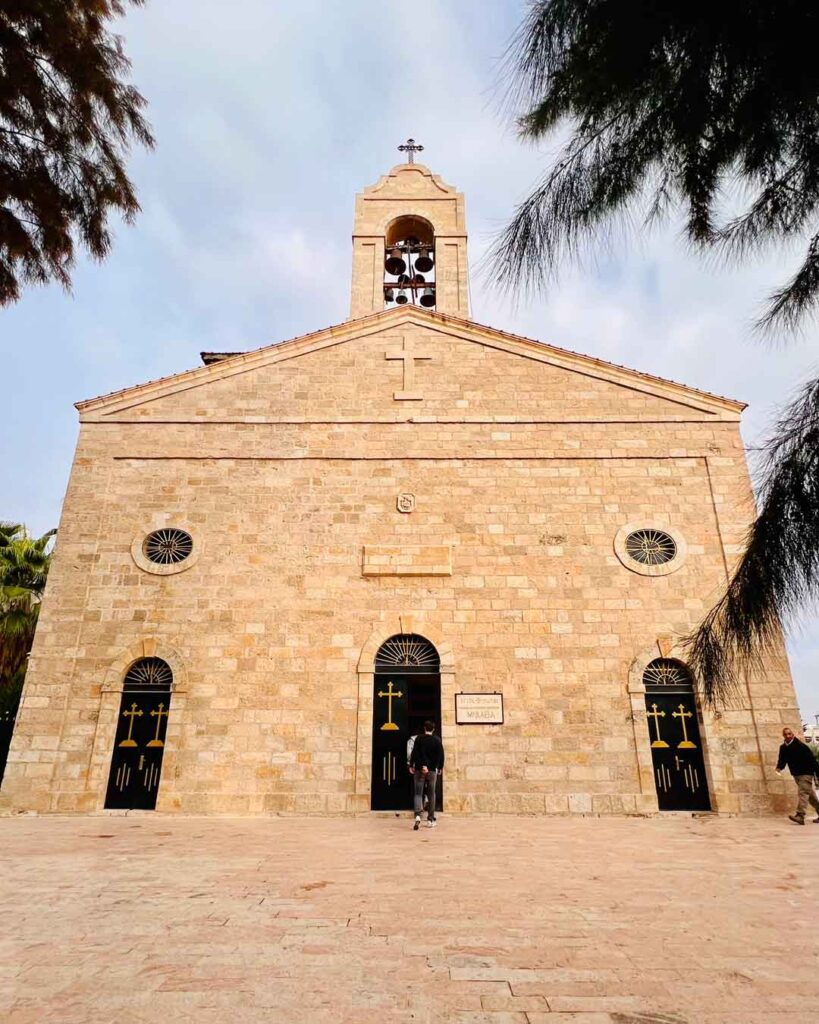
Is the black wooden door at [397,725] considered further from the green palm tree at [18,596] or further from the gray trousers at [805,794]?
the green palm tree at [18,596]

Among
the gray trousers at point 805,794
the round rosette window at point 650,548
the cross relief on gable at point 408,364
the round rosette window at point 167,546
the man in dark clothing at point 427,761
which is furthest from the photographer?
the cross relief on gable at point 408,364

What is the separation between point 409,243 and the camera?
1574 centimetres

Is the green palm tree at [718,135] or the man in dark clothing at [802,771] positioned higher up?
the green palm tree at [718,135]

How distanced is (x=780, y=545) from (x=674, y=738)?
9.04m

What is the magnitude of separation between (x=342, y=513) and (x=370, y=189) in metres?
8.80

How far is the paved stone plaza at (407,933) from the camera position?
9.09 feet

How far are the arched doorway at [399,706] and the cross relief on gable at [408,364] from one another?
4.79 m

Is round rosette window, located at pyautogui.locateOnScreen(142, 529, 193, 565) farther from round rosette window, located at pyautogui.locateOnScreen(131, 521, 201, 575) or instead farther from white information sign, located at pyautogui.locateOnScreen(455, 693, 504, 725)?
white information sign, located at pyautogui.locateOnScreen(455, 693, 504, 725)

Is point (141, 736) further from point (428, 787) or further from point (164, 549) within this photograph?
point (428, 787)

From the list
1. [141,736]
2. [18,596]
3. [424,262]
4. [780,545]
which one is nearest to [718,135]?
[780,545]

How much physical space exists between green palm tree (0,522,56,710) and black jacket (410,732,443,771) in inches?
405

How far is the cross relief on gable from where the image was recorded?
12789 millimetres

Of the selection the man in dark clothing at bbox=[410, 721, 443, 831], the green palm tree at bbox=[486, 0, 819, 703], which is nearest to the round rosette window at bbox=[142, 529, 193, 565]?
the man in dark clothing at bbox=[410, 721, 443, 831]

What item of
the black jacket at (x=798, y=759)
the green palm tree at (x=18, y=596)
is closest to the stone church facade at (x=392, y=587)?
the black jacket at (x=798, y=759)
